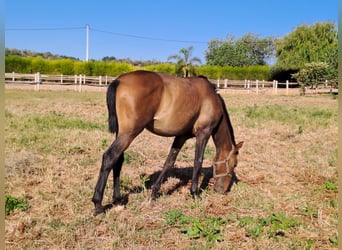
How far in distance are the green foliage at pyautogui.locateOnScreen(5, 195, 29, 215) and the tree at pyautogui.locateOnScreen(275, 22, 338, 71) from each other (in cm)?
3948

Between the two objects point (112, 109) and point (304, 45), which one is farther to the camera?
point (304, 45)

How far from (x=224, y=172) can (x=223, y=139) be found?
0.51 m

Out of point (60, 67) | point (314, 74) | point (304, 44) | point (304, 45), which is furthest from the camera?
point (304, 44)

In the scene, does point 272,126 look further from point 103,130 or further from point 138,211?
point 138,211

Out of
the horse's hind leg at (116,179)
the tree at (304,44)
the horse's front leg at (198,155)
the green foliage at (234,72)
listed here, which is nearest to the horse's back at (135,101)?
the horse's hind leg at (116,179)

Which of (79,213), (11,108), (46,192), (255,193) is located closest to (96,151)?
(46,192)

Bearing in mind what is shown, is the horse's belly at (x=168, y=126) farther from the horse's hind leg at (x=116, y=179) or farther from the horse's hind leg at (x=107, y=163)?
the horse's hind leg at (x=116, y=179)

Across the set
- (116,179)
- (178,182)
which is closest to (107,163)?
(116,179)

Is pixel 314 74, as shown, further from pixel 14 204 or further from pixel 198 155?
pixel 14 204

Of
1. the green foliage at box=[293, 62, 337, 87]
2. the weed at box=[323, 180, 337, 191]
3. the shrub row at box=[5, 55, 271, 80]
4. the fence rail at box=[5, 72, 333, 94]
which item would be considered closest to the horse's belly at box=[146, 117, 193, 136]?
the weed at box=[323, 180, 337, 191]

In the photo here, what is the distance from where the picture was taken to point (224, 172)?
5242 millimetres

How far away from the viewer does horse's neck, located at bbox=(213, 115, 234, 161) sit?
5295 mm

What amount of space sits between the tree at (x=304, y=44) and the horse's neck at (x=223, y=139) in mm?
37284

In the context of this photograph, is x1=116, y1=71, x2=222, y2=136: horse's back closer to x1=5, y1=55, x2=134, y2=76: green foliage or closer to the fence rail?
the fence rail
